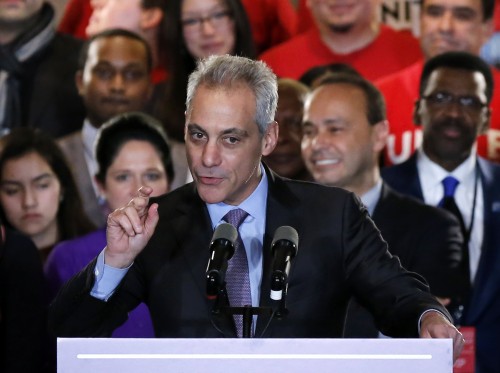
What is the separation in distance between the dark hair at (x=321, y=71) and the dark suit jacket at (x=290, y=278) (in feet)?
6.08

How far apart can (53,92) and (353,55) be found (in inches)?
50.2

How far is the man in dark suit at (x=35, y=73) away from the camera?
4.65 metres

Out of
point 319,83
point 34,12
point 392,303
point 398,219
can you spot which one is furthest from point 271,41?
point 392,303

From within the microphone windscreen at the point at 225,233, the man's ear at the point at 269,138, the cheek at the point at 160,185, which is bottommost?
the cheek at the point at 160,185

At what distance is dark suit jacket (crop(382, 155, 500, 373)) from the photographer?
3.98m

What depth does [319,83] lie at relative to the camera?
166 inches

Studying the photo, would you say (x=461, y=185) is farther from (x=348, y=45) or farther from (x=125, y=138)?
(x=125, y=138)

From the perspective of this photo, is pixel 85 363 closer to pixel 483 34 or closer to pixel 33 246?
pixel 33 246

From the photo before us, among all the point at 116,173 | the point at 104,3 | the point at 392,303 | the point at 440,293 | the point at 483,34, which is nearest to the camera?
the point at 392,303

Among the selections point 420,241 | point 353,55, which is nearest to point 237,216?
point 420,241

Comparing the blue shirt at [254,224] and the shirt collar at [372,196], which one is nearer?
the blue shirt at [254,224]

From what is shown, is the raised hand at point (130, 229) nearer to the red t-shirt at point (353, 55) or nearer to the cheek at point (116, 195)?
the cheek at point (116, 195)

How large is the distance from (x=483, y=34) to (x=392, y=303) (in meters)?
2.32

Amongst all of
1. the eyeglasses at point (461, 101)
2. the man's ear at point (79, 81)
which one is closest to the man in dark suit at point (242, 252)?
the eyeglasses at point (461, 101)
